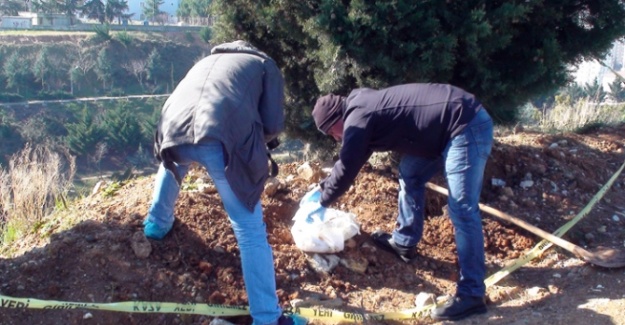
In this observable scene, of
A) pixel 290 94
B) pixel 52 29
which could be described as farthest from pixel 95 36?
pixel 290 94

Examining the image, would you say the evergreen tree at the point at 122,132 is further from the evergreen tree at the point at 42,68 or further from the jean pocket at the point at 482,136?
the jean pocket at the point at 482,136

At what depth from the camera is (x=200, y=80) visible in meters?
3.40

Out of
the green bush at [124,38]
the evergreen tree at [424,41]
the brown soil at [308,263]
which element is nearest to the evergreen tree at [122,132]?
the green bush at [124,38]

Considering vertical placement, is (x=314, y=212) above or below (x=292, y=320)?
above

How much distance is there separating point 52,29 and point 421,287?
42.1 metres

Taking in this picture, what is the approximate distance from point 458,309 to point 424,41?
2123 mm

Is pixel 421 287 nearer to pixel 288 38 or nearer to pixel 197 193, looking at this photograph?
pixel 197 193

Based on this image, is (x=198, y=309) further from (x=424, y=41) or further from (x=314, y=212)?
(x=424, y=41)

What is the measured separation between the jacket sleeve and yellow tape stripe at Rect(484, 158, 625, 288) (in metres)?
1.99

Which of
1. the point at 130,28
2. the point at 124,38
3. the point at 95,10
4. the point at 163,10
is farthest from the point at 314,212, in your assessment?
the point at 163,10

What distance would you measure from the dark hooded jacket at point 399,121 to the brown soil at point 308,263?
33.9 inches

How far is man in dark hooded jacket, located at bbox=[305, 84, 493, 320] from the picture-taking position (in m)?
3.76

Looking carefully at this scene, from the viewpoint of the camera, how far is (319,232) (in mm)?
4324

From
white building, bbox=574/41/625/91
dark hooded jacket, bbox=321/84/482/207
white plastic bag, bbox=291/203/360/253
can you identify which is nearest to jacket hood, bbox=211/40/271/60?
dark hooded jacket, bbox=321/84/482/207
